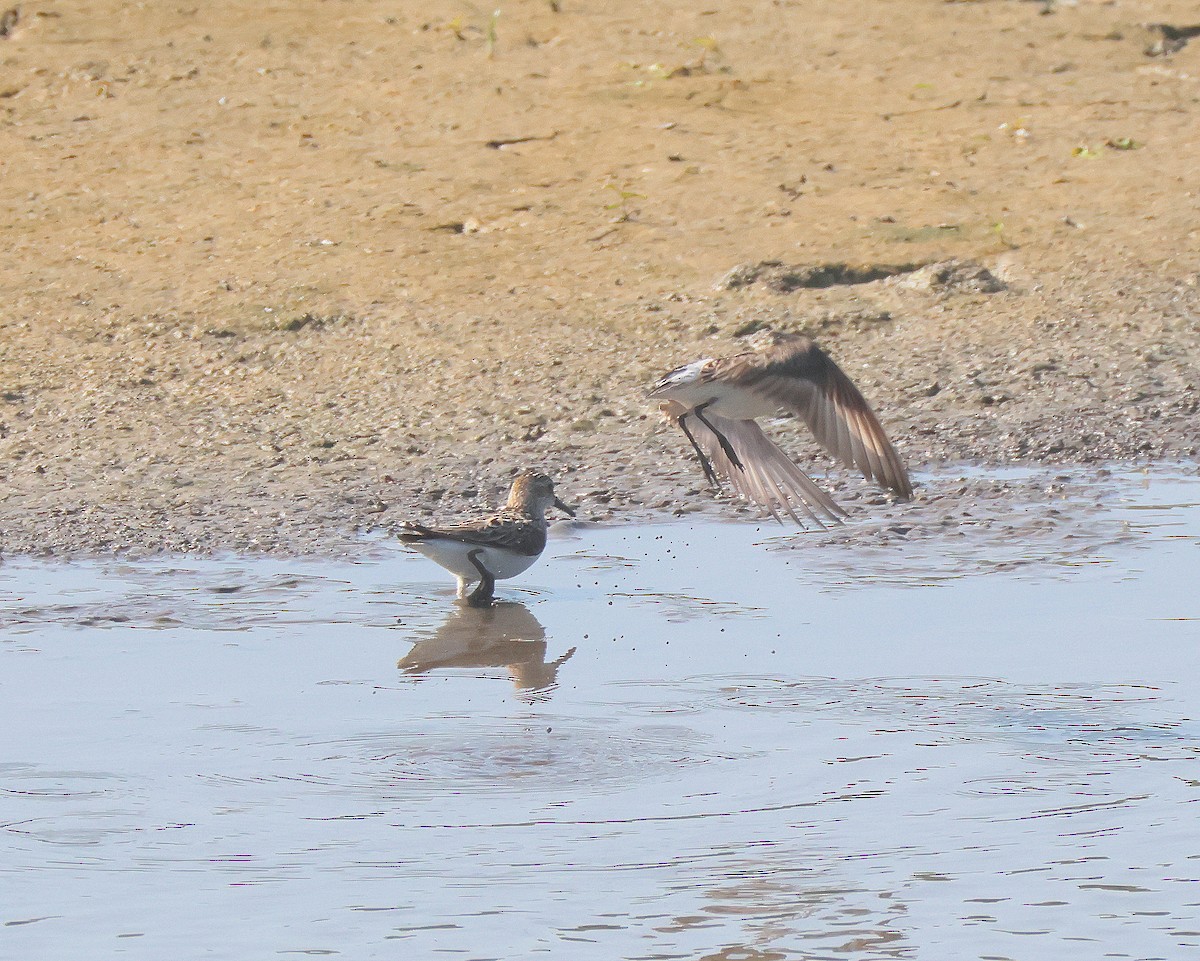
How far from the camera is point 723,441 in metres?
7.71

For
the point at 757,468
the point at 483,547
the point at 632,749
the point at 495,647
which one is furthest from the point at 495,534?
the point at 632,749

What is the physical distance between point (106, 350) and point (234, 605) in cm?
296

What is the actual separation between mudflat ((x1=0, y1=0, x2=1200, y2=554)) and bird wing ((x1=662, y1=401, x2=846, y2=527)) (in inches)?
33.7

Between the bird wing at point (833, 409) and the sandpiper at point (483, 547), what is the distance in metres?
1.33

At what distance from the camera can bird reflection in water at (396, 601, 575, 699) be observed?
691 centimetres

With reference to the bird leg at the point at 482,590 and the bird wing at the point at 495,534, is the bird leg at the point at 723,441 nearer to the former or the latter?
the bird wing at the point at 495,534

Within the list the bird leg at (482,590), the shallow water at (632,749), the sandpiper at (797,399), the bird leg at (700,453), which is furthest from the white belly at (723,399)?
the bird leg at (482,590)

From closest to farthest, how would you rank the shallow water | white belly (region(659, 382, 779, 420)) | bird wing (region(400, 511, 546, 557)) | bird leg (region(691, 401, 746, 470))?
1. the shallow water
2. white belly (region(659, 382, 779, 420))
3. bird leg (region(691, 401, 746, 470))
4. bird wing (region(400, 511, 546, 557))

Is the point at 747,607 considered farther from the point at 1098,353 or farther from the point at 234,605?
the point at 1098,353

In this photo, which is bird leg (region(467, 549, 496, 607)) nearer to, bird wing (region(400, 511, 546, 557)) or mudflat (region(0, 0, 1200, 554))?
bird wing (region(400, 511, 546, 557))

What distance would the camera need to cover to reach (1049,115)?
12.8 m

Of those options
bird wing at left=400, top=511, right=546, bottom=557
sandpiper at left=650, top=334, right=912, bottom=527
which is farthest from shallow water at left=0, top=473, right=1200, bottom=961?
sandpiper at left=650, top=334, right=912, bottom=527

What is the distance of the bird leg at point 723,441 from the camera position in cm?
749

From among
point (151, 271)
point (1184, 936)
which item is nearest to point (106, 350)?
point (151, 271)
